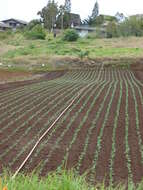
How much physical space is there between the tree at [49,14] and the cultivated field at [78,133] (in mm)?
59462

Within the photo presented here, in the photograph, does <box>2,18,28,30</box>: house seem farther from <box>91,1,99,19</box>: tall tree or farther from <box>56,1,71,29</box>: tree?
<box>91,1,99,19</box>: tall tree

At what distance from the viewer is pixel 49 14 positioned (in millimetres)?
72562

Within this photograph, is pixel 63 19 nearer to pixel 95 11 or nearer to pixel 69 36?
pixel 95 11

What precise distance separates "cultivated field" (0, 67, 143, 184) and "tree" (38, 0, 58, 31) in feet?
195

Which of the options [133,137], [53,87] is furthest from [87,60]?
[133,137]

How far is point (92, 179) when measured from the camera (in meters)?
5.96

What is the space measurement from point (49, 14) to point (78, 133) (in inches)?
2615

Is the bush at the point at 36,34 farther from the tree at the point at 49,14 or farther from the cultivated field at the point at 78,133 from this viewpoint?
the cultivated field at the point at 78,133

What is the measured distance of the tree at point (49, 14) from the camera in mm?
72375

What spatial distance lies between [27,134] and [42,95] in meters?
6.17

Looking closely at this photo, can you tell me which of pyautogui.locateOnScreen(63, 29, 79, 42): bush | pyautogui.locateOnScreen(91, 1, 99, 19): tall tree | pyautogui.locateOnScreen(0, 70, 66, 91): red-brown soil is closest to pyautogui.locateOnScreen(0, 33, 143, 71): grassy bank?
pyautogui.locateOnScreen(0, 70, 66, 91): red-brown soil

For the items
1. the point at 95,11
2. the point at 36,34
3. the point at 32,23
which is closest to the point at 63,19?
the point at 32,23

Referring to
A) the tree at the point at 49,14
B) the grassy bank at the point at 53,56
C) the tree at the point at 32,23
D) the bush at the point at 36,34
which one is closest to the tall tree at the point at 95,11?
the tree at the point at 49,14

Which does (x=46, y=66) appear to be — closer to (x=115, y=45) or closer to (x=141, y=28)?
(x=115, y=45)
